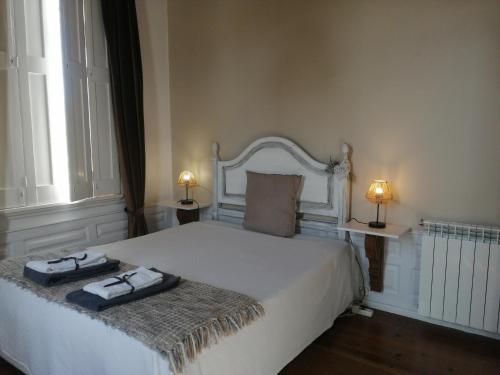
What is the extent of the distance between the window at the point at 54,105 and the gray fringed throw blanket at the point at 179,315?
1.16 meters

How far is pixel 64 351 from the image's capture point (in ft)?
5.68

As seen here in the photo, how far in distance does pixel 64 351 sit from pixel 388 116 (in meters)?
2.36

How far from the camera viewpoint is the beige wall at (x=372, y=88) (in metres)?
2.43

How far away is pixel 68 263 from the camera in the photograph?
2.04 meters

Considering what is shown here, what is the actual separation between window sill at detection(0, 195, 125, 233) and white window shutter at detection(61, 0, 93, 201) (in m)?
0.10

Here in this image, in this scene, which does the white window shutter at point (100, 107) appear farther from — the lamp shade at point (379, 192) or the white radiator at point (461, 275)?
the white radiator at point (461, 275)

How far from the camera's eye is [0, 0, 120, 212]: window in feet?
8.98

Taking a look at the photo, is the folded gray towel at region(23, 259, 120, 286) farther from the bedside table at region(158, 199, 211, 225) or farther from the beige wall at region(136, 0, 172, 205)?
the beige wall at region(136, 0, 172, 205)

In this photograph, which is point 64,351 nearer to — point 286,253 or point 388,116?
point 286,253

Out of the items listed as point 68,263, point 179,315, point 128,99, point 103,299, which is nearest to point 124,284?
point 103,299

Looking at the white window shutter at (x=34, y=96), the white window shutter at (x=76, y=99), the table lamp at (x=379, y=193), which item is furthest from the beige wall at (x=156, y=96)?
the table lamp at (x=379, y=193)

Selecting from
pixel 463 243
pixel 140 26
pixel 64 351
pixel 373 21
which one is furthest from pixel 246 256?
pixel 140 26

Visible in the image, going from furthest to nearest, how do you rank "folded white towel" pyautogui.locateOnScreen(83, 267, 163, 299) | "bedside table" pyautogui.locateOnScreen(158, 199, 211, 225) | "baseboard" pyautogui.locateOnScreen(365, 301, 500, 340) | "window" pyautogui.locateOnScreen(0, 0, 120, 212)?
"bedside table" pyautogui.locateOnScreen(158, 199, 211, 225) → "window" pyautogui.locateOnScreen(0, 0, 120, 212) → "baseboard" pyautogui.locateOnScreen(365, 301, 500, 340) → "folded white towel" pyautogui.locateOnScreen(83, 267, 163, 299)

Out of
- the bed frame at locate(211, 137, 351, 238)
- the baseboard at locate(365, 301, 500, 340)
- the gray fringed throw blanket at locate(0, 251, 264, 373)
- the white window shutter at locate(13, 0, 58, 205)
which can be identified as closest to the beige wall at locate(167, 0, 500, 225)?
the bed frame at locate(211, 137, 351, 238)
